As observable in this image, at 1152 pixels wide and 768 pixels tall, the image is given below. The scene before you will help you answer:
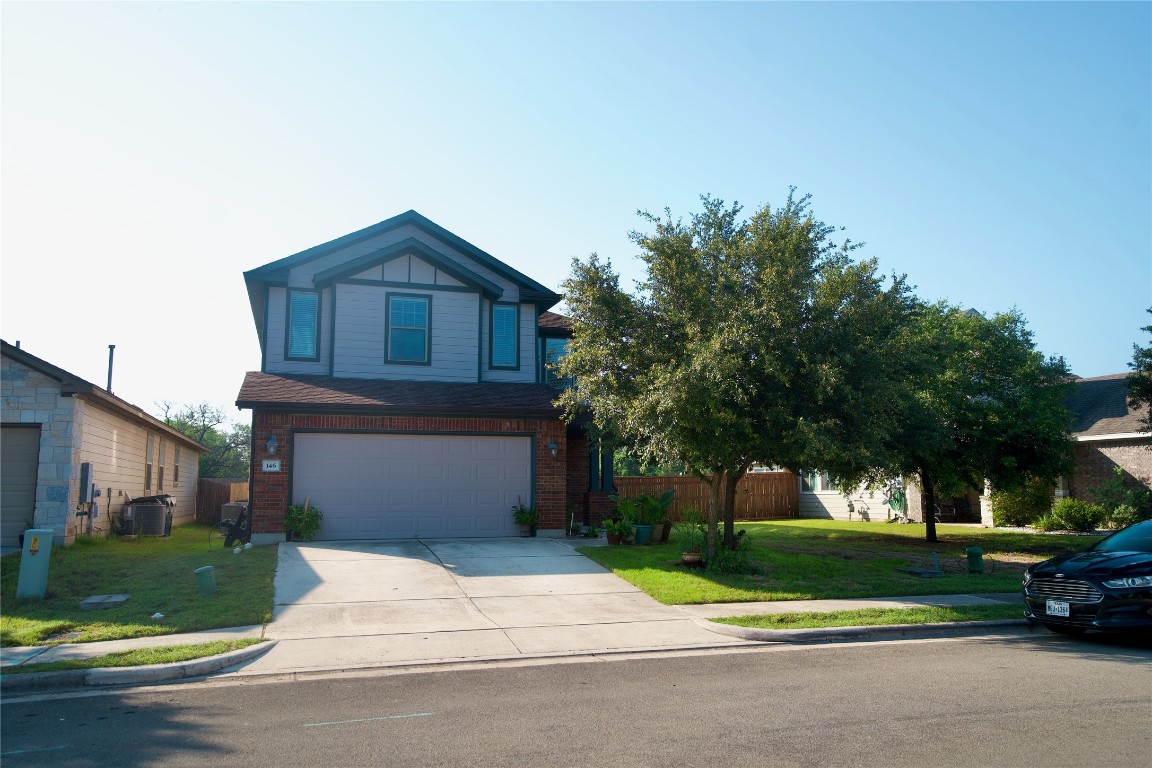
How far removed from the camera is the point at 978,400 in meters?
20.0

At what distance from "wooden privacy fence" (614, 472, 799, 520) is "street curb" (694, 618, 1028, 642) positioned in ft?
47.5

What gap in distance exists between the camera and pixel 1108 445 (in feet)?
78.6

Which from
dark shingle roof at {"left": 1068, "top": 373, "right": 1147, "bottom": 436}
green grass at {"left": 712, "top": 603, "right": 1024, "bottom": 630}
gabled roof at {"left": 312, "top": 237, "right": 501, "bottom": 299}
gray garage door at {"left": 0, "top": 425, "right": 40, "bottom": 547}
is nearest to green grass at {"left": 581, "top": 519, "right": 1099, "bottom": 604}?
green grass at {"left": 712, "top": 603, "right": 1024, "bottom": 630}

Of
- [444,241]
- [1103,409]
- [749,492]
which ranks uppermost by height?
[444,241]

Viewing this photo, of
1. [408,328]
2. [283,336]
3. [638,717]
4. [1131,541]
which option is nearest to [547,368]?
[408,328]

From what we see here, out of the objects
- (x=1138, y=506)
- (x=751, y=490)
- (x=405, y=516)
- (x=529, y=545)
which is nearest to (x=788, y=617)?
(x=529, y=545)

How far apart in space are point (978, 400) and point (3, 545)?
21.3 metres

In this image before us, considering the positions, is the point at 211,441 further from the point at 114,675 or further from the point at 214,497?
the point at 114,675

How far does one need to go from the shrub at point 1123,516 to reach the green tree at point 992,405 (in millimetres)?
3498

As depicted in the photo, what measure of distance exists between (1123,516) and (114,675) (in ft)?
78.0

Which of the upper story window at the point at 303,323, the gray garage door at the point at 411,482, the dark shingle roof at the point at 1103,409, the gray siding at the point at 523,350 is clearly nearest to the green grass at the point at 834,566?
the gray garage door at the point at 411,482

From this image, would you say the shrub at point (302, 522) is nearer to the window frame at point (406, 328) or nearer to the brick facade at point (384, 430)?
the brick facade at point (384, 430)

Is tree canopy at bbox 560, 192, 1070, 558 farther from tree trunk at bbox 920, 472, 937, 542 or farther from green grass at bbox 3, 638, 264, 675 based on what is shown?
green grass at bbox 3, 638, 264, 675

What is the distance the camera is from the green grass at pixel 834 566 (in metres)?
12.7
